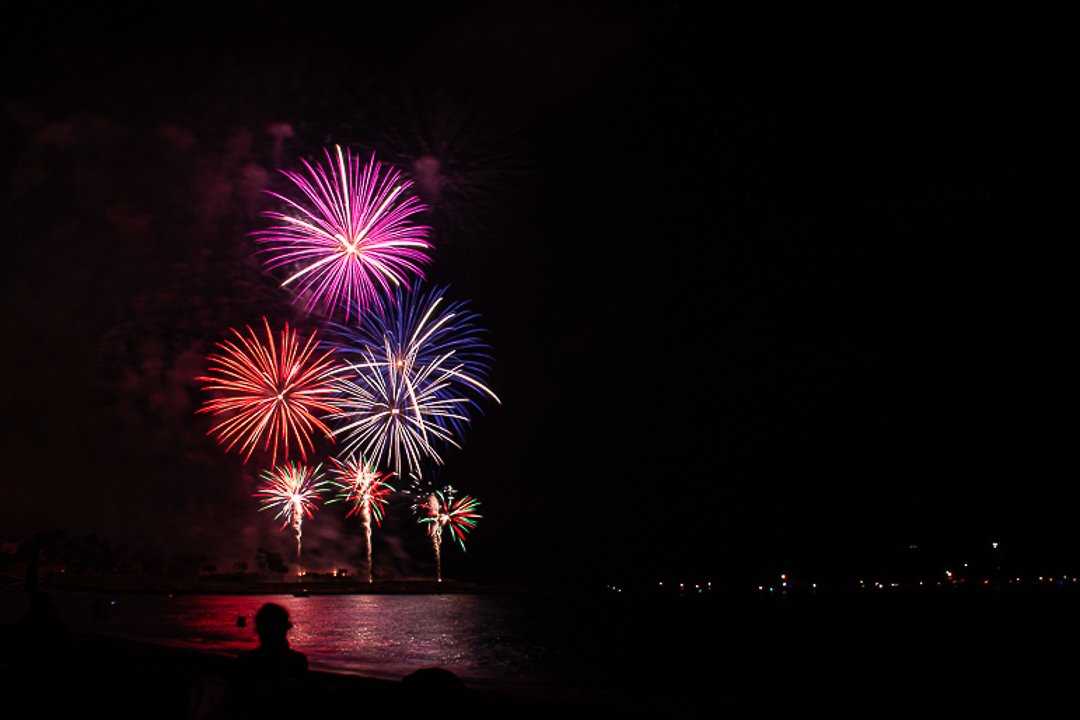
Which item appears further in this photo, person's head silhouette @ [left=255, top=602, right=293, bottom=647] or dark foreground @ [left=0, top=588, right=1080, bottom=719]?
dark foreground @ [left=0, top=588, right=1080, bottom=719]

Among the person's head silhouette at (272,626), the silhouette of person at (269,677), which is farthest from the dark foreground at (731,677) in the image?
the person's head silhouette at (272,626)

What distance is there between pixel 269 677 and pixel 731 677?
137 feet

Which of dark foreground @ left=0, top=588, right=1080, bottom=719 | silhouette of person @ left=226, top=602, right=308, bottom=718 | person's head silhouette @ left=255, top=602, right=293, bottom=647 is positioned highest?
person's head silhouette @ left=255, top=602, right=293, bottom=647

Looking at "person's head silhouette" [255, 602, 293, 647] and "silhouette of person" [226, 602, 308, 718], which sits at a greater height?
"person's head silhouette" [255, 602, 293, 647]

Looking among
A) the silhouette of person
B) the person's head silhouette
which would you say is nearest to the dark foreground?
the silhouette of person

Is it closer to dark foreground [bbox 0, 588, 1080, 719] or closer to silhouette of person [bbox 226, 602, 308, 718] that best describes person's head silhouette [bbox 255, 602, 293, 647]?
silhouette of person [bbox 226, 602, 308, 718]

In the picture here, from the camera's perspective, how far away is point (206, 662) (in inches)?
430

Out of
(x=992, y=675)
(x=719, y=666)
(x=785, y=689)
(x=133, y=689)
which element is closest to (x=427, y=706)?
(x=133, y=689)

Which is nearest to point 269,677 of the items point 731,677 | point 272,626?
point 272,626

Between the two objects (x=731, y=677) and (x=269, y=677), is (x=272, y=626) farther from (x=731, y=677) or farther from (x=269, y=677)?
(x=731, y=677)

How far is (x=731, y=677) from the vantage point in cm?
4159

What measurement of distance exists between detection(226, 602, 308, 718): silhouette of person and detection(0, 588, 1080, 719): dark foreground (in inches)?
3.7

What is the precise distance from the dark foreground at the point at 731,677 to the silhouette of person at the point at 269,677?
94 millimetres

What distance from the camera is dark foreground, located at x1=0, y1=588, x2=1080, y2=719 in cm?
709
